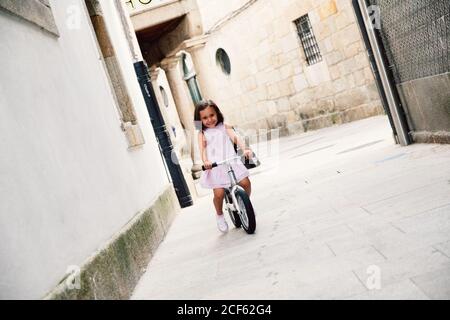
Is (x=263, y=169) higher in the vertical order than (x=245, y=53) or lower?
Result: lower

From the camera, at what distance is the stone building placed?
12961mm

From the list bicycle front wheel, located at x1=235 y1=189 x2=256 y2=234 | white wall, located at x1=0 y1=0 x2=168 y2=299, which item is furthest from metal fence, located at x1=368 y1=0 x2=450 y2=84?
white wall, located at x1=0 y1=0 x2=168 y2=299

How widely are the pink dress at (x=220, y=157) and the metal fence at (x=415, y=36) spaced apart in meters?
2.54

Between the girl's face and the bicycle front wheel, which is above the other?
the girl's face

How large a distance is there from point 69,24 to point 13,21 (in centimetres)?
189

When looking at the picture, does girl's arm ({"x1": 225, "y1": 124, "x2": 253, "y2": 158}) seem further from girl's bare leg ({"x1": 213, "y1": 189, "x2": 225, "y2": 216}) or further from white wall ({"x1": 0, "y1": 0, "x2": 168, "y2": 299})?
white wall ({"x1": 0, "y1": 0, "x2": 168, "y2": 299})

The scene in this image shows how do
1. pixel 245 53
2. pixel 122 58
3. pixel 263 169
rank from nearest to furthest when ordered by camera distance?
pixel 122 58 → pixel 263 169 → pixel 245 53

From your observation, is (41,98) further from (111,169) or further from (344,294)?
(344,294)

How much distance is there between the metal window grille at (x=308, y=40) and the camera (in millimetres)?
16369

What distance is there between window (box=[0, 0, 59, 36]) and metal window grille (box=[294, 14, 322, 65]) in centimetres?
1269

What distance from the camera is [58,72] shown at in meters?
4.30

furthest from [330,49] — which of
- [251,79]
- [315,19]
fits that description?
[251,79]

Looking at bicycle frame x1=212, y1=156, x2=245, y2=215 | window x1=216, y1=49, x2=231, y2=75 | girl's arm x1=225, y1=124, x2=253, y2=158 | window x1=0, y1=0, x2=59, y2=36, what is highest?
window x1=216, y1=49, x2=231, y2=75

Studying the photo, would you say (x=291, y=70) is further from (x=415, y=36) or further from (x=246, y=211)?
(x=246, y=211)
